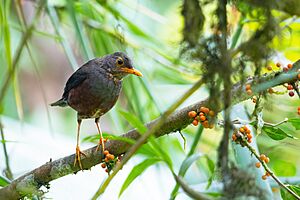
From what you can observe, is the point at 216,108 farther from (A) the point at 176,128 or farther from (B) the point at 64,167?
(B) the point at 64,167

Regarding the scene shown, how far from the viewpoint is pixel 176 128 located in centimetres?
155

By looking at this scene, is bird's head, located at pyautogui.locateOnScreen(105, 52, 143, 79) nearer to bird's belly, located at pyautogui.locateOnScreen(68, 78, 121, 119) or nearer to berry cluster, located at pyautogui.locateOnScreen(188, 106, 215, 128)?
bird's belly, located at pyautogui.locateOnScreen(68, 78, 121, 119)

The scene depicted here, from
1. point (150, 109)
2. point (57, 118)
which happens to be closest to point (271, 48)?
point (150, 109)

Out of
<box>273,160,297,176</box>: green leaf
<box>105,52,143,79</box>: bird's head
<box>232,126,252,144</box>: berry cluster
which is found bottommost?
<box>273,160,297,176</box>: green leaf

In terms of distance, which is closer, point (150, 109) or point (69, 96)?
point (69, 96)

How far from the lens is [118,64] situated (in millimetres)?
2332

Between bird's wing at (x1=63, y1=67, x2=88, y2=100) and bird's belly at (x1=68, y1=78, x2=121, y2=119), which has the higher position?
bird's wing at (x1=63, y1=67, x2=88, y2=100)

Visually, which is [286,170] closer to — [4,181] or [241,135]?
[241,135]

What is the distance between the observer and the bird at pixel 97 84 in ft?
7.09

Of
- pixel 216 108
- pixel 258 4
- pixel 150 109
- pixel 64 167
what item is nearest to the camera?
pixel 258 4

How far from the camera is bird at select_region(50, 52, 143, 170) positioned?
7.09ft

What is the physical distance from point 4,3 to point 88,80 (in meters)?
0.47

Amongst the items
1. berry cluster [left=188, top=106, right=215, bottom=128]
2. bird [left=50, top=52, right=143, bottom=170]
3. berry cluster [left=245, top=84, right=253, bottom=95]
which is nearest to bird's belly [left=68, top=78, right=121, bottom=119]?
bird [left=50, top=52, right=143, bottom=170]

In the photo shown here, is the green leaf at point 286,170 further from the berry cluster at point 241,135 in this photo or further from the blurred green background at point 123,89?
the berry cluster at point 241,135
